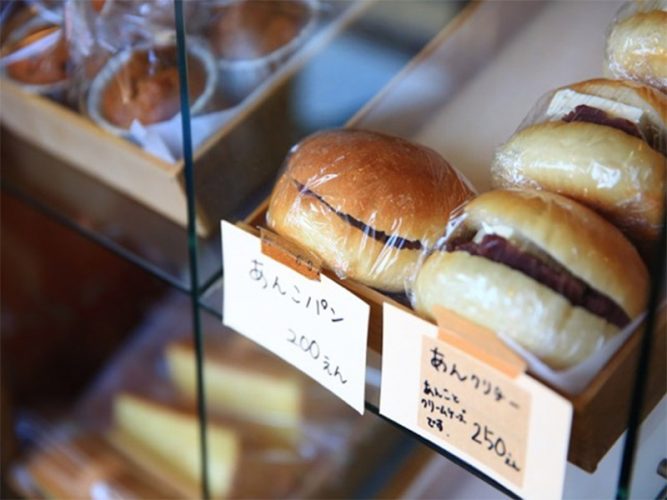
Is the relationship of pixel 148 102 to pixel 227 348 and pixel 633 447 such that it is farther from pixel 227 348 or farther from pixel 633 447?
pixel 633 447

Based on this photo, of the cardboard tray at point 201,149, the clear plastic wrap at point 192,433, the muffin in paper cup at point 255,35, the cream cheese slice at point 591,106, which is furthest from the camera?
the clear plastic wrap at point 192,433

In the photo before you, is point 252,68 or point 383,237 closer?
point 383,237

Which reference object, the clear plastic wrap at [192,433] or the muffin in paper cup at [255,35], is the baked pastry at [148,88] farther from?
the clear plastic wrap at [192,433]

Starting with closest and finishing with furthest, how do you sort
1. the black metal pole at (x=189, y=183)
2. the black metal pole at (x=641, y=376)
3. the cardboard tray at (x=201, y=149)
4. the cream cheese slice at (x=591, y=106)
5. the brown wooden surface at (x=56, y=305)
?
the black metal pole at (x=641, y=376)
the cream cheese slice at (x=591, y=106)
the black metal pole at (x=189, y=183)
the cardboard tray at (x=201, y=149)
the brown wooden surface at (x=56, y=305)

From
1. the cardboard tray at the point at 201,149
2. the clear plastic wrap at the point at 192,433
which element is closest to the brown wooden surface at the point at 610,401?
the cardboard tray at the point at 201,149

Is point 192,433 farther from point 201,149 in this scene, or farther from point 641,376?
point 641,376

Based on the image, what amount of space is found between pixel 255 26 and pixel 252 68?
0.23ft

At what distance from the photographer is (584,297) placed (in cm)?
62

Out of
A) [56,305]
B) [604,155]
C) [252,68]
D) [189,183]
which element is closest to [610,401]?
[604,155]

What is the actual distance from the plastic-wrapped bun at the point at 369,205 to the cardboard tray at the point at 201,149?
14 cm

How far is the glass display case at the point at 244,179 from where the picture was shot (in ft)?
2.38

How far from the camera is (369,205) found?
0.75m

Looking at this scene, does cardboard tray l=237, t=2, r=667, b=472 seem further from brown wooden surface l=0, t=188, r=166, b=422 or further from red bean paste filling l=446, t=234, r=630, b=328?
brown wooden surface l=0, t=188, r=166, b=422

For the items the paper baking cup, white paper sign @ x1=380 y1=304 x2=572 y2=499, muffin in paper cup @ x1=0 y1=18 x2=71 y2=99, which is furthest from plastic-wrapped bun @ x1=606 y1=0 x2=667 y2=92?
muffin in paper cup @ x1=0 y1=18 x2=71 y2=99
